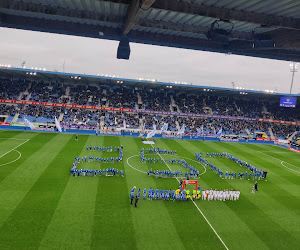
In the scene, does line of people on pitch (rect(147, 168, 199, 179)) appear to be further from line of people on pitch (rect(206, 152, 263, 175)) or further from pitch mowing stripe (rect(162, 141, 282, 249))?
line of people on pitch (rect(206, 152, 263, 175))

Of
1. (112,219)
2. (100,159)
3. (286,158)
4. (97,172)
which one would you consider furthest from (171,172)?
(286,158)

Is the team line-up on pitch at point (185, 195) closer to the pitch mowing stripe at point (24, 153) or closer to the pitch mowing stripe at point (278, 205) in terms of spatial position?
the pitch mowing stripe at point (278, 205)

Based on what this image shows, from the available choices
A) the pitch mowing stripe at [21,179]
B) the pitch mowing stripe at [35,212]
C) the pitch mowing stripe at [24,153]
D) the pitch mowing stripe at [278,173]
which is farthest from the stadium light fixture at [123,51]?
the pitch mowing stripe at [278,173]

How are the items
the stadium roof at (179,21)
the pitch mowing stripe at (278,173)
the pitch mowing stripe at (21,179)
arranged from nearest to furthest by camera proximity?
the stadium roof at (179,21) → the pitch mowing stripe at (21,179) → the pitch mowing stripe at (278,173)

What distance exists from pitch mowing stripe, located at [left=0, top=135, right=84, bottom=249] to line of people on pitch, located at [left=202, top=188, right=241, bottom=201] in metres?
11.1

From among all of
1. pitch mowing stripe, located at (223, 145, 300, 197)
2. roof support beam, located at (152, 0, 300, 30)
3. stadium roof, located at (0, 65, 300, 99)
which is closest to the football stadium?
roof support beam, located at (152, 0, 300, 30)

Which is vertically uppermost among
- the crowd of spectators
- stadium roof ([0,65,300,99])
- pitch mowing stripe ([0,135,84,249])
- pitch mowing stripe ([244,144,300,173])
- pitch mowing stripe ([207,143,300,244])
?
stadium roof ([0,65,300,99])

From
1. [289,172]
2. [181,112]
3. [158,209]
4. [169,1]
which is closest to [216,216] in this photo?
[158,209]

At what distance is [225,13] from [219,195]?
43.9 feet

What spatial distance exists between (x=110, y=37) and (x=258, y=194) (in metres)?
17.6

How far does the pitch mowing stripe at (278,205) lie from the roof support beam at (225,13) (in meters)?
12.1

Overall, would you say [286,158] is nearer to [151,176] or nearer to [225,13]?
[151,176]

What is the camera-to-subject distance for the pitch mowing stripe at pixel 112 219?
1130 centimetres

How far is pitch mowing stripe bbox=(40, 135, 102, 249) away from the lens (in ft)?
36.1
